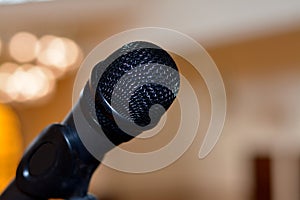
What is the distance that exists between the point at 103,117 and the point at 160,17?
2306 millimetres

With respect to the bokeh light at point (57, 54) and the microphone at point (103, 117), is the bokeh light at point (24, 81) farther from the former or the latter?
the microphone at point (103, 117)

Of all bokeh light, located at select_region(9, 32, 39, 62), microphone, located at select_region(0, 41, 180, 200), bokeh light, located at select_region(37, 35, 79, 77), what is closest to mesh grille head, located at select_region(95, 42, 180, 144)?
microphone, located at select_region(0, 41, 180, 200)

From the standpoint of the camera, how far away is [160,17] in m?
2.69

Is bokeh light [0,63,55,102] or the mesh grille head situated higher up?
the mesh grille head

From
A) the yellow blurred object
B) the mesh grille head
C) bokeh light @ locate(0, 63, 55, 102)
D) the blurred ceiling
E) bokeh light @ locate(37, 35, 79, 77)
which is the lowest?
the yellow blurred object

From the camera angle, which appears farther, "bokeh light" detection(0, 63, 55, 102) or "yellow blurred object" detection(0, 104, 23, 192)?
"bokeh light" detection(0, 63, 55, 102)

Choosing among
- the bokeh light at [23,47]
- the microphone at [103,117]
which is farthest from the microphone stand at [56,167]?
the bokeh light at [23,47]

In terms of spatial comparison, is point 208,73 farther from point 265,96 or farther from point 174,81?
point 265,96

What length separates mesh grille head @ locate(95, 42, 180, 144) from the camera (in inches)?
16.9

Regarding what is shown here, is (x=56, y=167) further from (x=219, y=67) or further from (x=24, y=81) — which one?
(x=219, y=67)

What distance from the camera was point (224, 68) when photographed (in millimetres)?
3312

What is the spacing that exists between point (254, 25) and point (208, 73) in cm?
213

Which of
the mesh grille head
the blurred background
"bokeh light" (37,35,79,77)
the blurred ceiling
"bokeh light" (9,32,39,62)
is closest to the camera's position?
the mesh grille head

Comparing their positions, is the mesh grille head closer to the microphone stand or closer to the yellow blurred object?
the microphone stand
